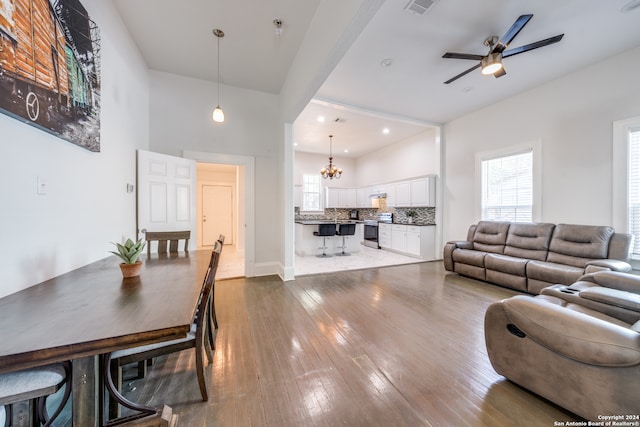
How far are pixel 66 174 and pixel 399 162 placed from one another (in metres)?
7.09

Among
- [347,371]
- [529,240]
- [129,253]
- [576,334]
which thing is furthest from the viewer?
[529,240]

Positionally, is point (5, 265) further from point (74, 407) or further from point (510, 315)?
point (510, 315)

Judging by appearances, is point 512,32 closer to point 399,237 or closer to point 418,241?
point 418,241

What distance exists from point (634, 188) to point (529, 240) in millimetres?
1307

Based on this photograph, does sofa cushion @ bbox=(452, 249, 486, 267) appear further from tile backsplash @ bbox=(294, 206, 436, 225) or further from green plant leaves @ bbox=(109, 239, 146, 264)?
green plant leaves @ bbox=(109, 239, 146, 264)

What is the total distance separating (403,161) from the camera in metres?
6.86

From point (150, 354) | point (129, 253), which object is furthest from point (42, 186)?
point (150, 354)

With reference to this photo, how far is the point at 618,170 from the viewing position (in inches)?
121

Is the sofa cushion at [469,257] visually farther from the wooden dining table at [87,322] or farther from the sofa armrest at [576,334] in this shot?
the wooden dining table at [87,322]

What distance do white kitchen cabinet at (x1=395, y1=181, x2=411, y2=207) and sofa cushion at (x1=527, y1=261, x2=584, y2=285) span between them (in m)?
3.32

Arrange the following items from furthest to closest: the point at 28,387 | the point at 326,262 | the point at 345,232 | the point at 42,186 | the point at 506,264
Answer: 1. the point at 345,232
2. the point at 326,262
3. the point at 506,264
4. the point at 42,186
5. the point at 28,387

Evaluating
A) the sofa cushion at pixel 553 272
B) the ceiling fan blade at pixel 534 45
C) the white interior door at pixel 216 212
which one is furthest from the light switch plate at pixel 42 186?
the white interior door at pixel 216 212

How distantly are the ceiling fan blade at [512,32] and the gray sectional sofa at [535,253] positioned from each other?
2793mm

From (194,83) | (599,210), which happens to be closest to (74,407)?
(194,83)
